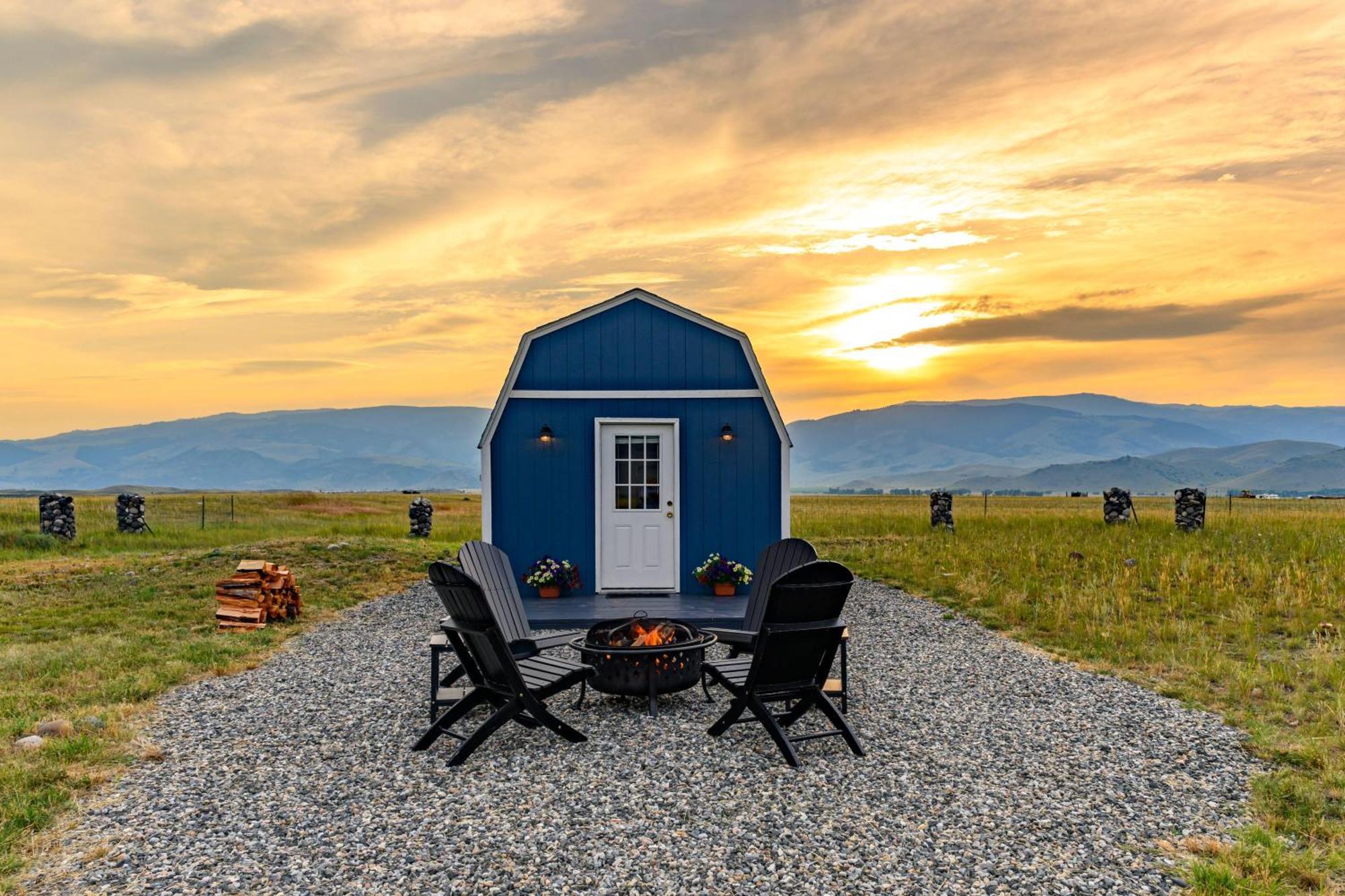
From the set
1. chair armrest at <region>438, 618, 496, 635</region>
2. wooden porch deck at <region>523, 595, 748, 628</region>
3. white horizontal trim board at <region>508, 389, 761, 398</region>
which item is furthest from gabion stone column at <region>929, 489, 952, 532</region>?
chair armrest at <region>438, 618, 496, 635</region>

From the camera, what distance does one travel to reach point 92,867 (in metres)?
3.48

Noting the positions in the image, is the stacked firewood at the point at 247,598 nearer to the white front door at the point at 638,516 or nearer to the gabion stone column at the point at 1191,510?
the white front door at the point at 638,516

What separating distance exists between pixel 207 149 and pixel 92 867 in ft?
38.7

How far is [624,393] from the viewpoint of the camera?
10555 millimetres

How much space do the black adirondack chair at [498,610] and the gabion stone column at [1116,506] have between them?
2048 cm

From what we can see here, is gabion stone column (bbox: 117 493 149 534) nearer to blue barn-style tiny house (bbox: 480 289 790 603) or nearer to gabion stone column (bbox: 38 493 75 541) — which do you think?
gabion stone column (bbox: 38 493 75 541)

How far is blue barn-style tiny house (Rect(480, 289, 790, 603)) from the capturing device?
10508mm

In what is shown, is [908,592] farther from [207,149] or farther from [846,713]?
[207,149]

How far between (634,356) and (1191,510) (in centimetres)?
1686

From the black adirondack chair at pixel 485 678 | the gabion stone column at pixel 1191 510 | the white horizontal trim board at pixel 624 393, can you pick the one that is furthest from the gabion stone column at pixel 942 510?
the black adirondack chair at pixel 485 678

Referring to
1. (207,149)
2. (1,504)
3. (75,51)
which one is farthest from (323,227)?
(1,504)

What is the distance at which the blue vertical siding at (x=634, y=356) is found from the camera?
10.6 meters

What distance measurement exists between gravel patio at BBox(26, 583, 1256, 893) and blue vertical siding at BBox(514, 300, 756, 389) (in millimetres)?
5079

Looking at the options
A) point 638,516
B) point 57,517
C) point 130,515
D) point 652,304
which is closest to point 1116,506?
point 638,516
